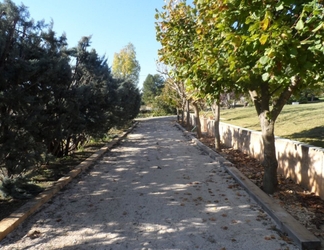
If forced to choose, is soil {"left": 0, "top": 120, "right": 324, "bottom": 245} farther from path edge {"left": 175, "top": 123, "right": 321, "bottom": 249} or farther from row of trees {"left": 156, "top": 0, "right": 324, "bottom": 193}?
row of trees {"left": 156, "top": 0, "right": 324, "bottom": 193}

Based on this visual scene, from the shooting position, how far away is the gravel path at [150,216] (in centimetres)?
361

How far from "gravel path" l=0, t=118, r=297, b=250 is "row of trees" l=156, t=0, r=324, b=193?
143 cm

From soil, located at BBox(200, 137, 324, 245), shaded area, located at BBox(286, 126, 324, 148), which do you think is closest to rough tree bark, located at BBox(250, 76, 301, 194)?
soil, located at BBox(200, 137, 324, 245)

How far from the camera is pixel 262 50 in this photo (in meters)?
3.69

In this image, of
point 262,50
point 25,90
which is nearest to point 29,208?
point 25,90

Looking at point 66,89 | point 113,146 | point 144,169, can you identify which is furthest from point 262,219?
point 113,146

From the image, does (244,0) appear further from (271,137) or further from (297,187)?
(297,187)

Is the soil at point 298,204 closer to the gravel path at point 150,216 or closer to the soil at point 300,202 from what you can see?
the soil at point 300,202

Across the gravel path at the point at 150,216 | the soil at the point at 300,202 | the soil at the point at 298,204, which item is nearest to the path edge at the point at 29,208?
the gravel path at the point at 150,216

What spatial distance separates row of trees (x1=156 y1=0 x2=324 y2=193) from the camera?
3.05 meters

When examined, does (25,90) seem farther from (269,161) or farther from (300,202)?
(300,202)

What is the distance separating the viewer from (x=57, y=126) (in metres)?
7.30

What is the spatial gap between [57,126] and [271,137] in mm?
5239

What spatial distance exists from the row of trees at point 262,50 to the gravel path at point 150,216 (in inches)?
56.4
